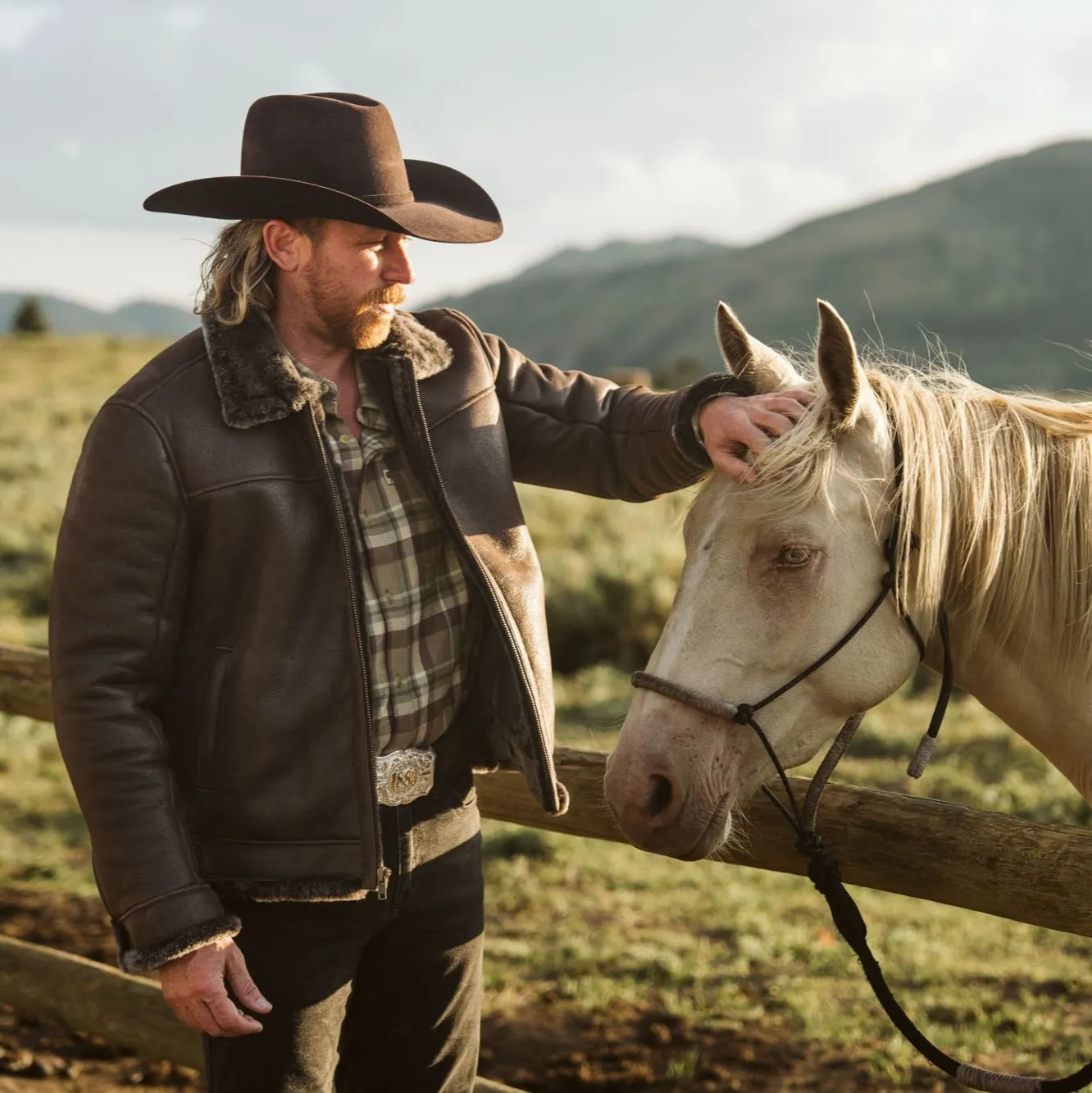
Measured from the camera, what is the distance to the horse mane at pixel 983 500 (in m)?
2.07

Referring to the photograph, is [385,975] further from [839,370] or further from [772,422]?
[839,370]

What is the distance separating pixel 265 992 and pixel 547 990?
100 inches

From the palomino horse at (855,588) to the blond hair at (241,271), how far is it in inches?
39.2

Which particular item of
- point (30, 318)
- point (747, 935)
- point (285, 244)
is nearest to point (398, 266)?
point (285, 244)

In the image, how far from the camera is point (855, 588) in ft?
6.83

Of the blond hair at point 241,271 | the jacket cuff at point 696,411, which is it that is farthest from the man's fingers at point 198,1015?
the jacket cuff at point 696,411

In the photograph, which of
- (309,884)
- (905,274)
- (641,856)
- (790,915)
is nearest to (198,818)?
(309,884)

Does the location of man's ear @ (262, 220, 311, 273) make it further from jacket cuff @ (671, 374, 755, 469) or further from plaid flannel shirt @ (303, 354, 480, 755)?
jacket cuff @ (671, 374, 755, 469)

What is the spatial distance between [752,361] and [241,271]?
109 centimetres

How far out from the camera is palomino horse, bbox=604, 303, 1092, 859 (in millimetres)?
2064

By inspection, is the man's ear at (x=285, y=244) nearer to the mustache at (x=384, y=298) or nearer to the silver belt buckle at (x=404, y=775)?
the mustache at (x=384, y=298)

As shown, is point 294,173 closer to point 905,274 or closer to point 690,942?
point 690,942

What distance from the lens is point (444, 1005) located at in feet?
7.81

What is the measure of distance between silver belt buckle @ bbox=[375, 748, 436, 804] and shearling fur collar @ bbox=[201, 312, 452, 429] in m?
0.72
